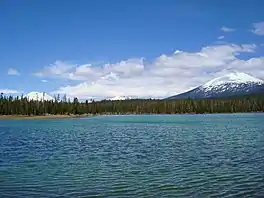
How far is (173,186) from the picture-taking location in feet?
72.2

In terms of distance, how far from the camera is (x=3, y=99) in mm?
199000

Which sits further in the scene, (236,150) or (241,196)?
(236,150)

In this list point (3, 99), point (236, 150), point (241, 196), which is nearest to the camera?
point (241, 196)

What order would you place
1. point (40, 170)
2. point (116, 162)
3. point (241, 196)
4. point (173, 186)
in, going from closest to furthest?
point (241, 196) < point (173, 186) < point (40, 170) < point (116, 162)

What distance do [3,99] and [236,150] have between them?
17547cm

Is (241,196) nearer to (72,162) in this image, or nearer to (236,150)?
(72,162)

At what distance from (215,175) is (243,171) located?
7.88 feet

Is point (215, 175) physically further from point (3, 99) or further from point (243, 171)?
point (3, 99)

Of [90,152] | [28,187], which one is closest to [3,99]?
[90,152]

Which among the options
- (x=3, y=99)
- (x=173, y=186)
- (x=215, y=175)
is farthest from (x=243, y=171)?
(x=3, y=99)

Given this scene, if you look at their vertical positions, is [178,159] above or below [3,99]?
below

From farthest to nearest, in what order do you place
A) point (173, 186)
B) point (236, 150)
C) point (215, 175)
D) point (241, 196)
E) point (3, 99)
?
point (3, 99) → point (236, 150) → point (215, 175) → point (173, 186) → point (241, 196)

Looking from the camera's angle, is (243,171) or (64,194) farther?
(243,171)

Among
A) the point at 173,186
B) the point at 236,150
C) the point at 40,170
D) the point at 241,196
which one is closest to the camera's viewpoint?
the point at 241,196
